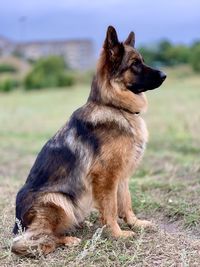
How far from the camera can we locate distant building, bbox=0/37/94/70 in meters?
61.5

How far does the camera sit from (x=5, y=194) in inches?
309

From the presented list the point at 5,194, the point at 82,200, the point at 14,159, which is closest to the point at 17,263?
the point at 82,200

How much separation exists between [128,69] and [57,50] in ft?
200

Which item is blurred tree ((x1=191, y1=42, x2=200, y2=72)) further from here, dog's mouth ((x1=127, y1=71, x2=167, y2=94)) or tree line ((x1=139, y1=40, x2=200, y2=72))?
dog's mouth ((x1=127, y1=71, x2=167, y2=94))

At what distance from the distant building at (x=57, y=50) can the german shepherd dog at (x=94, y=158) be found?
171ft

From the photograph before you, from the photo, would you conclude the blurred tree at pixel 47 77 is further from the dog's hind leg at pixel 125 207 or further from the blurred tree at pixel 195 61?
the dog's hind leg at pixel 125 207

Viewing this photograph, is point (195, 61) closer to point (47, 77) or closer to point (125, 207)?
point (47, 77)

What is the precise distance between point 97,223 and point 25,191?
112 centimetres

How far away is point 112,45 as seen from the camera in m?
5.22

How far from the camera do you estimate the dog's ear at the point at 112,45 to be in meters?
5.14

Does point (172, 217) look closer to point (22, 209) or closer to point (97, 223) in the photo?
point (97, 223)

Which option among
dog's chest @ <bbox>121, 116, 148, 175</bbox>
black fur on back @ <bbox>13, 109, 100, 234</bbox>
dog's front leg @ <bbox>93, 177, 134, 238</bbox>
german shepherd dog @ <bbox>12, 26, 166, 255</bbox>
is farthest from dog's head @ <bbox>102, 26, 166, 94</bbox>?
dog's front leg @ <bbox>93, 177, 134, 238</bbox>

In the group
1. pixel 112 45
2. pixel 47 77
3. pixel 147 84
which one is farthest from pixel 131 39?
pixel 47 77

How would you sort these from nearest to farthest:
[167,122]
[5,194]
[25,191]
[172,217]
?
[25,191], [172,217], [5,194], [167,122]
